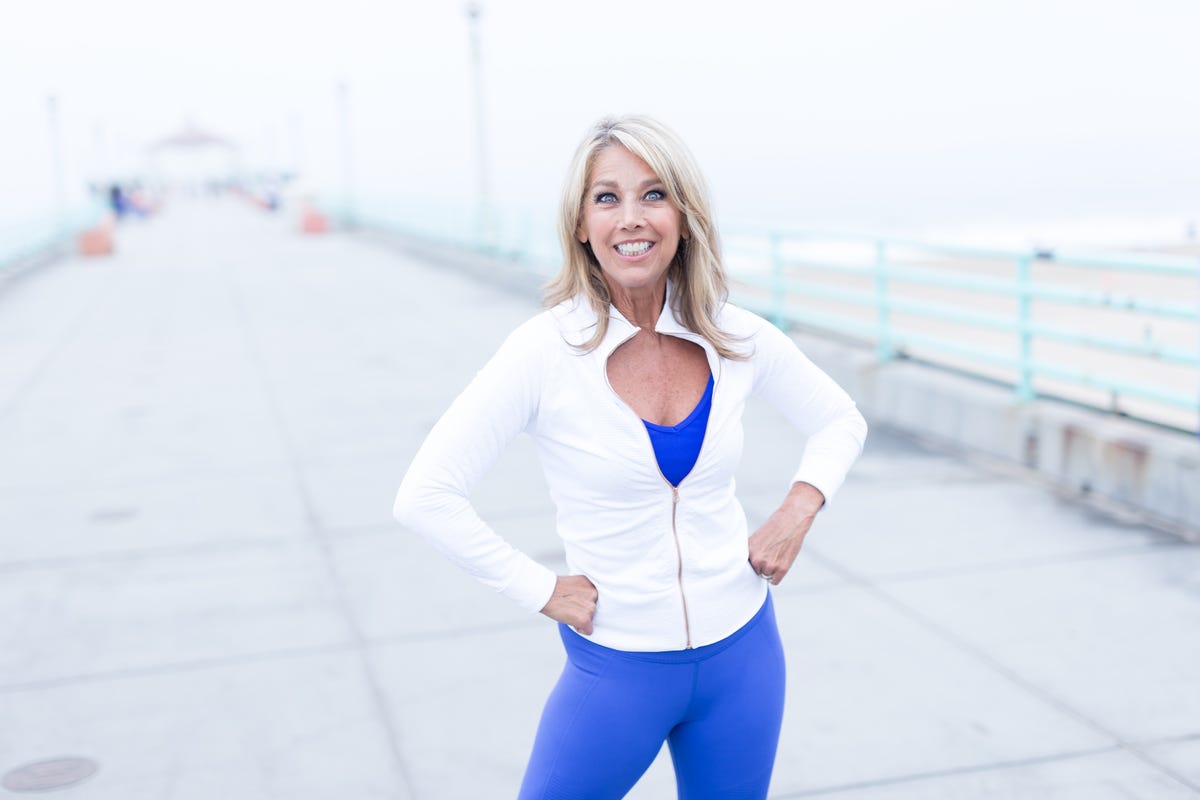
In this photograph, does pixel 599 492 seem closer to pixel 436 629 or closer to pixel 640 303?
pixel 640 303

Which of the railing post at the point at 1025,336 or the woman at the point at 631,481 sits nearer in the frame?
the woman at the point at 631,481

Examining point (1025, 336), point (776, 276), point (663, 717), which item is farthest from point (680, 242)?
point (776, 276)

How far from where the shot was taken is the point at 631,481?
86.2 inches

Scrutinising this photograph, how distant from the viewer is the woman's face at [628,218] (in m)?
2.18

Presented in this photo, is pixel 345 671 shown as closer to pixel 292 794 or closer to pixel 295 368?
pixel 292 794

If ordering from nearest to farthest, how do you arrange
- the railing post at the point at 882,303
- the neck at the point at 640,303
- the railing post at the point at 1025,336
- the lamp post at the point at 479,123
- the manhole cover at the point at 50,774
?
the neck at the point at 640,303 < the manhole cover at the point at 50,774 < the railing post at the point at 1025,336 < the railing post at the point at 882,303 < the lamp post at the point at 479,123

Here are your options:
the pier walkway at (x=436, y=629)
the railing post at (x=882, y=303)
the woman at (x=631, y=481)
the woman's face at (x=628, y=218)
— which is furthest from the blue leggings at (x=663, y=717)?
the railing post at (x=882, y=303)

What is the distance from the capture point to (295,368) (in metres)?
12.4

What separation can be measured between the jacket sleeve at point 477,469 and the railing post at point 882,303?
710 cm

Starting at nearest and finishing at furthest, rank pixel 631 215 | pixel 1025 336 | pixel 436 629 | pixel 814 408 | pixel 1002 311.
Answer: pixel 631 215, pixel 814 408, pixel 436 629, pixel 1025 336, pixel 1002 311

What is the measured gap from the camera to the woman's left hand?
2322 mm

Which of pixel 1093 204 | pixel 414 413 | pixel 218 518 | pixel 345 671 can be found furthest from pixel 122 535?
pixel 1093 204

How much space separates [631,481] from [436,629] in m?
3.29

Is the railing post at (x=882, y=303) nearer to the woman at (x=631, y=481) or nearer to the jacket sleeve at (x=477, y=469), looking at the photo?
the woman at (x=631, y=481)
